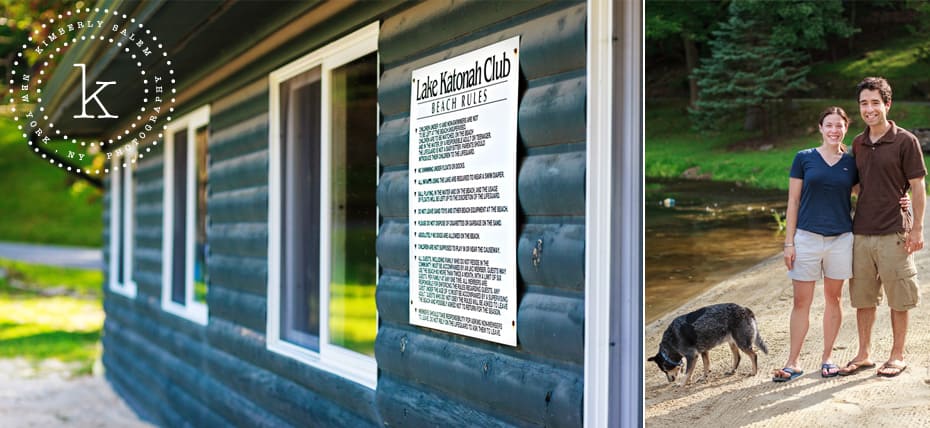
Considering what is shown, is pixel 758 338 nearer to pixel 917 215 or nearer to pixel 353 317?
pixel 917 215

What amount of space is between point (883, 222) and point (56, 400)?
931 centimetres

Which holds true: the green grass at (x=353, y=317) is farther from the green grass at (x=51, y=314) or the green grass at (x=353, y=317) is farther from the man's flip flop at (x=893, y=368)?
the green grass at (x=51, y=314)

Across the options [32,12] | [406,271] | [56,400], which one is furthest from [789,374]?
[32,12]

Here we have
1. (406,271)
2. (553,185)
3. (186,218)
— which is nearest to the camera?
(553,185)

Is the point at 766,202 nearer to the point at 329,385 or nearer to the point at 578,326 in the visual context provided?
the point at 578,326

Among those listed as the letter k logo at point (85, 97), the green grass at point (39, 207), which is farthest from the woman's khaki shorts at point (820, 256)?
the green grass at point (39, 207)

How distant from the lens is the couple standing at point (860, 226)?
6.59 feet

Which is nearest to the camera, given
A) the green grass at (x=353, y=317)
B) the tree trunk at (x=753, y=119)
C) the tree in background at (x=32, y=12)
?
the tree trunk at (x=753, y=119)

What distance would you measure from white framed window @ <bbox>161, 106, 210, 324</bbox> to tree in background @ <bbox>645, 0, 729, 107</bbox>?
4.86 m

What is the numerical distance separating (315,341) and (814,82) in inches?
131

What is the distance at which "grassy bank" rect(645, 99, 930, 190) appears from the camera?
6.83 ft

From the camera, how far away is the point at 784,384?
215cm

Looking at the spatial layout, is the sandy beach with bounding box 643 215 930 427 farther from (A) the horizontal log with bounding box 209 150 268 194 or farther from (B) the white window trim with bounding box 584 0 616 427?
(A) the horizontal log with bounding box 209 150 268 194

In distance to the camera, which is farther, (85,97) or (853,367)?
(85,97)
